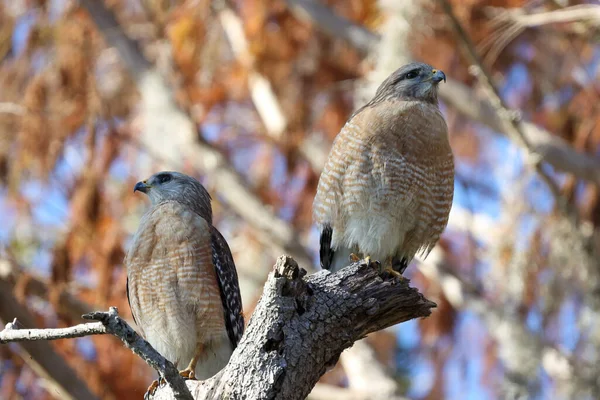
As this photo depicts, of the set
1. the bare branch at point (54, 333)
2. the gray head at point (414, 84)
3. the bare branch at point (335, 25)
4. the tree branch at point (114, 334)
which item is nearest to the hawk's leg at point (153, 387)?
the tree branch at point (114, 334)

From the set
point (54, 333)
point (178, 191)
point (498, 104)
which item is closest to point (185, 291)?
point (178, 191)

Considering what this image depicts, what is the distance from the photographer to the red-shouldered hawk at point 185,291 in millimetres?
5805

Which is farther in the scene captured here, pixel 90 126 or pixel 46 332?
pixel 90 126

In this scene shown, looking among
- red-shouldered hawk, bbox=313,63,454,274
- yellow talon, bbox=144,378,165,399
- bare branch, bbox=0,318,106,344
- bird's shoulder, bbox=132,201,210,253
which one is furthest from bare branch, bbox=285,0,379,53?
bare branch, bbox=0,318,106,344

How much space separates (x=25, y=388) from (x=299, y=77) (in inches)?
243

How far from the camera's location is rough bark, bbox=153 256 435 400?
4.17 m

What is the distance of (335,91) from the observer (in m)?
12.6

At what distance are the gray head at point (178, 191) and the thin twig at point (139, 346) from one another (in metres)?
2.49

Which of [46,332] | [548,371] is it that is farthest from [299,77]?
[46,332]

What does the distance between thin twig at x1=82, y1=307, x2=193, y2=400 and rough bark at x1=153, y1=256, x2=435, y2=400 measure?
319 millimetres

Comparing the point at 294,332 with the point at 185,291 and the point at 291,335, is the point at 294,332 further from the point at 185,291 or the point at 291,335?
the point at 185,291

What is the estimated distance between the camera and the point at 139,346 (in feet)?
12.1

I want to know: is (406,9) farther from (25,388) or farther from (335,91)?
(25,388)

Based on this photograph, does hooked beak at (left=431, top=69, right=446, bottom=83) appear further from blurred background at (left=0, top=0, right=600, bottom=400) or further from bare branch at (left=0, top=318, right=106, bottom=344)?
bare branch at (left=0, top=318, right=106, bottom=344)
